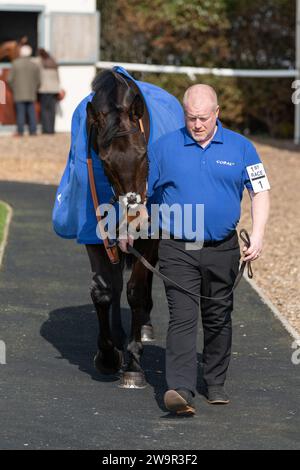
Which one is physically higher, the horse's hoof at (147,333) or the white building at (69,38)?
the horse's hoof at (147,333)

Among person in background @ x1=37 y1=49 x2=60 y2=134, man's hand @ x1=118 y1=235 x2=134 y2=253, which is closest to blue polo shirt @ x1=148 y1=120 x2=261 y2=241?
man's hand @ x1=118 y1=235 x2=134 y2=253

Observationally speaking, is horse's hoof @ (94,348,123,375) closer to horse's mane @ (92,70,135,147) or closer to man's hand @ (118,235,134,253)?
man's hand @ (118,235,134,253)

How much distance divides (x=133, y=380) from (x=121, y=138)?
1.47m

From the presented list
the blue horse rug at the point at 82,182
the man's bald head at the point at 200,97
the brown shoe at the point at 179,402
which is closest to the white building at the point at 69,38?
the blue horse rug at the point at 82,182

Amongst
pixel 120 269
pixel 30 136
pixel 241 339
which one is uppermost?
pixel 120 269

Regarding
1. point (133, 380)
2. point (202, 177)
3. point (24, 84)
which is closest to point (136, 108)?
point (202, 177)

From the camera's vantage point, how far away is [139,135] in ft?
21.8

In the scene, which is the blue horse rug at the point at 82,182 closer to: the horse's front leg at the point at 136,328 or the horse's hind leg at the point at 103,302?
the horse's hind leg at the point at 103,302

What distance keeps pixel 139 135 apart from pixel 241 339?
2361 mm

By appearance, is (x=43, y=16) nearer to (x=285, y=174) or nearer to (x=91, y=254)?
(x=285, y=174)

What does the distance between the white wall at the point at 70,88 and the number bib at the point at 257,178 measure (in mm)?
17748

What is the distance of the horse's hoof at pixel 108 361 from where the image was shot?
24.6 feet

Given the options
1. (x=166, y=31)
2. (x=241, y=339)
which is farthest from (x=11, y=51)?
(x=241, y=339)

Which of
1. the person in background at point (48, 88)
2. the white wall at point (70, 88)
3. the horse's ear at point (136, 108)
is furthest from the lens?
the white wall at point (70, 88)
